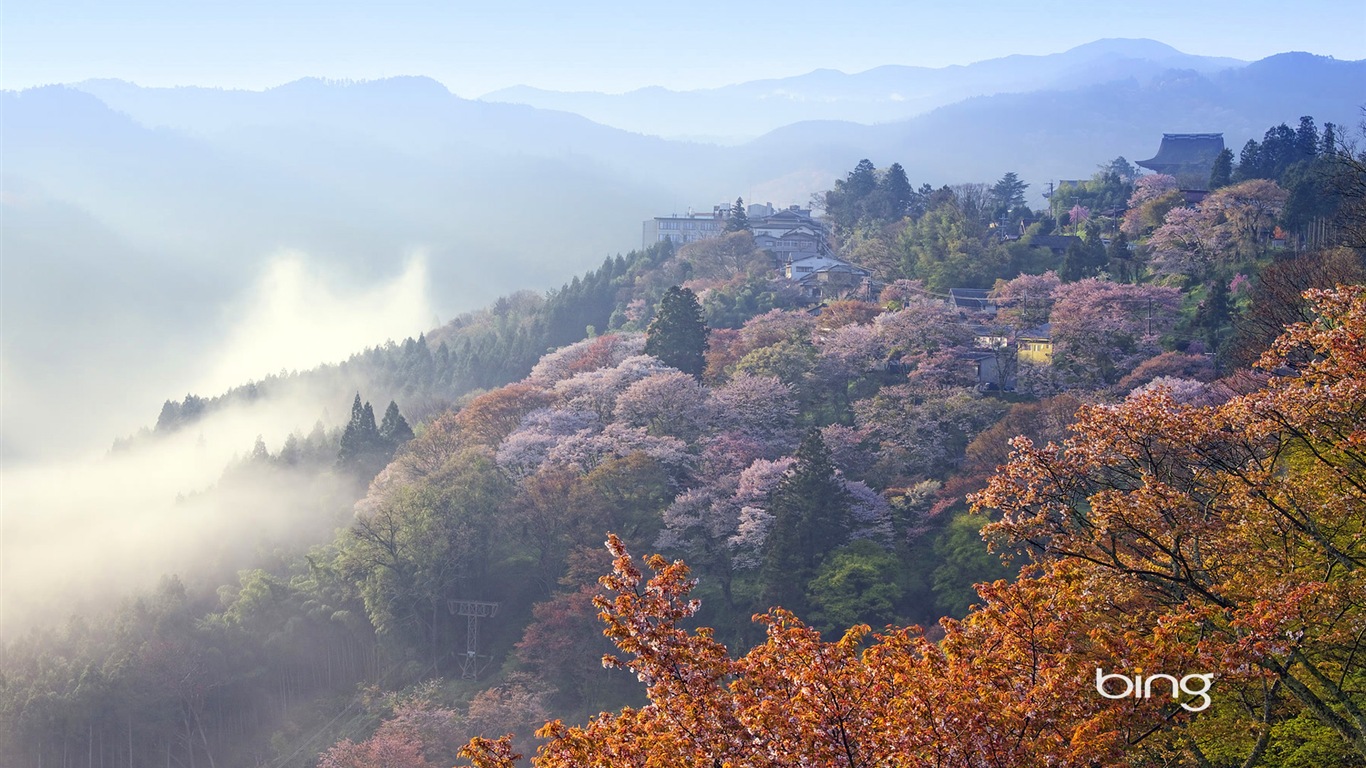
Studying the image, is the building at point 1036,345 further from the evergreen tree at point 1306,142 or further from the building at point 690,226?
the building at point 690,226

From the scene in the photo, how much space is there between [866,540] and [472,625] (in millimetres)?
10581

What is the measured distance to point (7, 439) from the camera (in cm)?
10356

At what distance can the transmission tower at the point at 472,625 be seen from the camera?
102 feet

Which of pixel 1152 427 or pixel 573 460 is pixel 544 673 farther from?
pixel 1152 427

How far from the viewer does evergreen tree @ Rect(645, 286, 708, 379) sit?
4244 cm

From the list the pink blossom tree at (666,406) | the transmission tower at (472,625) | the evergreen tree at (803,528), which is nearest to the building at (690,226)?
the pink blossom tree at (666,406)

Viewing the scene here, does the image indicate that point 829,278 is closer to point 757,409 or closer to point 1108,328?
point 757,409

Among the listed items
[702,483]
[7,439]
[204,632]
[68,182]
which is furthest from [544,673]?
[68,182]

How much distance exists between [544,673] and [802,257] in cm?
3371

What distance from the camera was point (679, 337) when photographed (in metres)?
42.6

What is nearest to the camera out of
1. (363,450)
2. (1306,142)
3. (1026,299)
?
(1026,299)

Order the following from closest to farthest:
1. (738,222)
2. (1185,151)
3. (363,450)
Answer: (363,450) → (738,222) → (1185,151)

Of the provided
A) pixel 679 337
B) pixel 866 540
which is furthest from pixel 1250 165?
pixel 866 540

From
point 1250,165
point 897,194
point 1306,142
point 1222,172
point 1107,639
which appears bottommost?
point 1107,639
